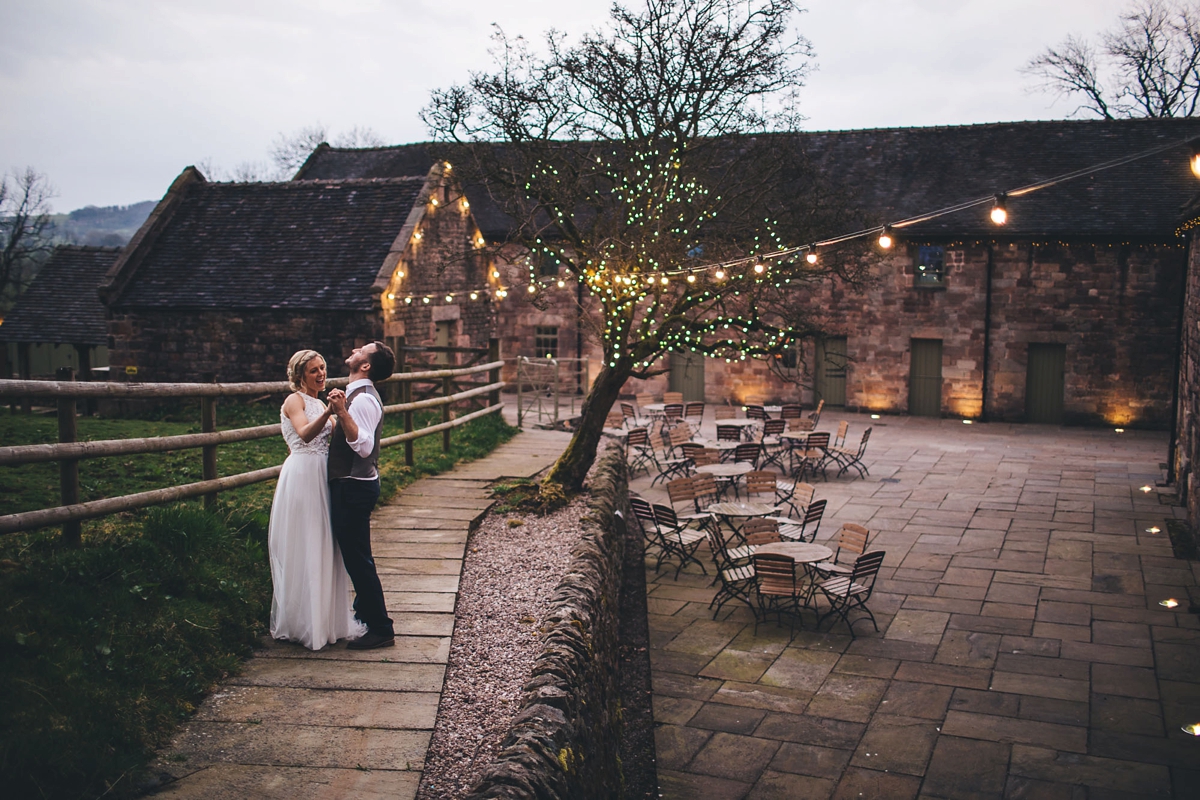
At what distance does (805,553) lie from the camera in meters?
8.48

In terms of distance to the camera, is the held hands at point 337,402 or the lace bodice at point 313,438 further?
the lace bodice at point 313,438

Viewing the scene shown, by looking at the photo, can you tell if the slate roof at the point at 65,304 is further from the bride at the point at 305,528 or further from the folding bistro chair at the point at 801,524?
the bride at the point at 305,528

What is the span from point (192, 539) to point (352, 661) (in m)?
1.31

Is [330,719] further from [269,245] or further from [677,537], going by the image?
[269,245]

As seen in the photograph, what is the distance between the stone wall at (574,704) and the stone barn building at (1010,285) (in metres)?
14.6

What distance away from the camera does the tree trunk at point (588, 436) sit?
31.3 ft

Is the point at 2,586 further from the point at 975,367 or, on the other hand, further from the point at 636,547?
the point at 975,367

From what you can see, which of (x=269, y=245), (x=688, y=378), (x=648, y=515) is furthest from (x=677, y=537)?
(x=688, y=378)

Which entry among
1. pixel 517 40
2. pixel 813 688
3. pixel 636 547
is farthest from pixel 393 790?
pixel 517 40

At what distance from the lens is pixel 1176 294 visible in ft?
67.4

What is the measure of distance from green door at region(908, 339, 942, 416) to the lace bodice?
20669 mm

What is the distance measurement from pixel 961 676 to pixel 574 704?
13.5 feet

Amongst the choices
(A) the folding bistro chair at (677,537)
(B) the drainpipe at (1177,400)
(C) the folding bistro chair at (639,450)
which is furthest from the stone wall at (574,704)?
(B) the drainpipe at (1177,400)

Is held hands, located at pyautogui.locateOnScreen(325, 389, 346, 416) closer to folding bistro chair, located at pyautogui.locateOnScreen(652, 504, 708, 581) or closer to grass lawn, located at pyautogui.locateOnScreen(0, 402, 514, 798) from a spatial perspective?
grass lawn, located at pyautogui.locateOnScreen(0, 402, 514, 798)
